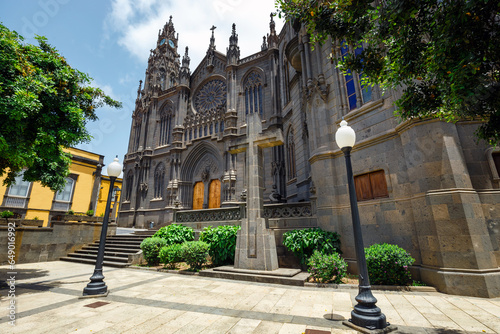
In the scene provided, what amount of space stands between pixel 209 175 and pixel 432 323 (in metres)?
23.2

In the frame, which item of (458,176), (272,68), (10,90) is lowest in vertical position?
(458,176)

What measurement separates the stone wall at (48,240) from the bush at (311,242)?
46.8ft

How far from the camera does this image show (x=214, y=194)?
25125 millimetres

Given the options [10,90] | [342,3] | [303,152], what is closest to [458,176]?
[342,3]

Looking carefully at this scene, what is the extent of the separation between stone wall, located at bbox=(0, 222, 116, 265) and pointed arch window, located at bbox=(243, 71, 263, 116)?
60.3 ft

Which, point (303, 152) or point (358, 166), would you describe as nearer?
point (358, 166)

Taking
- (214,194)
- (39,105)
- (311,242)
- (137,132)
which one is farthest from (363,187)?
(137,132)

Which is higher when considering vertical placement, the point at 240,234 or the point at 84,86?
the point at 84,86

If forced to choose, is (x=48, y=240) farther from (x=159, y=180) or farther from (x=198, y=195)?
(x=159, y=180)

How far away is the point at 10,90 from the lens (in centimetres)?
630

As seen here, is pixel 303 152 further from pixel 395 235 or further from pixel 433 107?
pixel 433 107

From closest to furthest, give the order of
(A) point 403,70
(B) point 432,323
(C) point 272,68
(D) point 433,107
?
(B) point 432,323 → (A) point 403,70 → (D) point 433,107 → (C) point 272,68

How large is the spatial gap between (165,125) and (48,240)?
20.6m

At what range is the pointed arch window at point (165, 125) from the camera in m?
30.6
